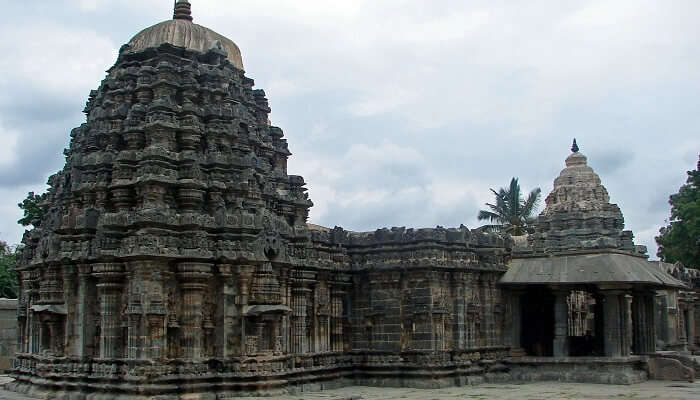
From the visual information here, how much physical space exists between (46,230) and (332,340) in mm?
8547

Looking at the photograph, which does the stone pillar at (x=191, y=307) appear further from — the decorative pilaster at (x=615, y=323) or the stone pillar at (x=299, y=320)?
the decorative pilaster at (x=615, y=323)

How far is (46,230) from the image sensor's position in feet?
72.0

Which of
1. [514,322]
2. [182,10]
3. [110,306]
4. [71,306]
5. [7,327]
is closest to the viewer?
[110,306]

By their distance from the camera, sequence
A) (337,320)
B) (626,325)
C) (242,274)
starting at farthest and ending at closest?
(626,325) < (337,320) < (242,274)

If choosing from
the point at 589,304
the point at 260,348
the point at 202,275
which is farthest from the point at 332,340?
the point at 589,304

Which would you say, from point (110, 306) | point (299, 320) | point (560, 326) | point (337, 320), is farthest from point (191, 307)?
point (560, 326)

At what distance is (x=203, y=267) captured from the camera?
1955cm

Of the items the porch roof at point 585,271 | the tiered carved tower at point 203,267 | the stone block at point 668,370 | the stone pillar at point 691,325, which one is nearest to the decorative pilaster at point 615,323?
the porch roof at point 585,271

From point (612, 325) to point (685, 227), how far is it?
22255mm

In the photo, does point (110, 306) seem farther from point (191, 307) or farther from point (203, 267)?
point (203, 267)

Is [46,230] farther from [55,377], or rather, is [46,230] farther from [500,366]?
[500,366]

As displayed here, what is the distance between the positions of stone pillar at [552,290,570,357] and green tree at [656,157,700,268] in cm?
2073

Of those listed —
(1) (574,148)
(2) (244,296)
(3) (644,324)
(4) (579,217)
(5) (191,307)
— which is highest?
(1) (574,148)

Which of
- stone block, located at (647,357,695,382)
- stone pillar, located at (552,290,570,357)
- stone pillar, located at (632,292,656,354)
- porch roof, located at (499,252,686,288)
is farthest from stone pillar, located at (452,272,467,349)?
stone pillar, located at (632,292,656,354)
